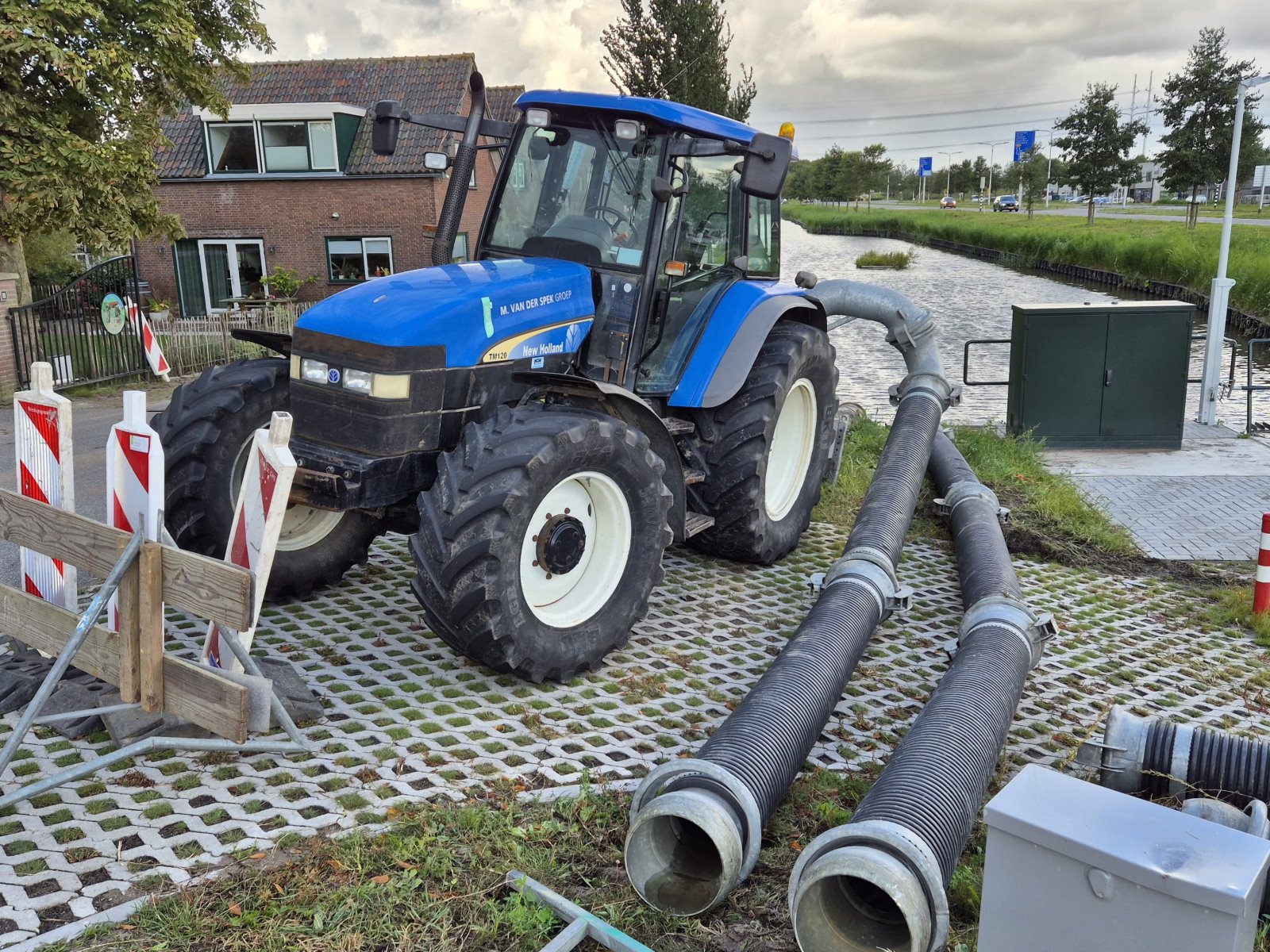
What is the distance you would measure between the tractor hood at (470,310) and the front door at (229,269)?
20.7 m

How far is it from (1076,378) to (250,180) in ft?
64.0

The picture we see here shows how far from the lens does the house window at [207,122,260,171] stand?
23734 millimetres

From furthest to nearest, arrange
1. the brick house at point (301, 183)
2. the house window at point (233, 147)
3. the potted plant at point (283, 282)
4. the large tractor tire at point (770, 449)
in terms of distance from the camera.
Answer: the house window at point (233, 147), the brick house at point (301, 183), the potted plant at point (283, 282), the large tractor tire at point (770, 449)

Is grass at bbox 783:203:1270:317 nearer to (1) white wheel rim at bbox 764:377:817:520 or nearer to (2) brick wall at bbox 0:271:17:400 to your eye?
(1) white wheel rim at bbox 764:377:817:520

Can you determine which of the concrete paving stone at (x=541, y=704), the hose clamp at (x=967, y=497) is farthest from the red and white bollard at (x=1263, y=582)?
the hose clamp at (x=967, y=497)

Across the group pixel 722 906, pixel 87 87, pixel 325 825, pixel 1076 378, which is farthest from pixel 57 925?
pixel 87 87

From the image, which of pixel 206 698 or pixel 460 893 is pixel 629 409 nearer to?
pixel 206 698

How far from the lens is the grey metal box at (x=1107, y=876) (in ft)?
7.47

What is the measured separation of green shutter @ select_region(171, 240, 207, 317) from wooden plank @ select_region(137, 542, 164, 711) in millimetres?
22423

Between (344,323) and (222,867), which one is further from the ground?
(344,323)

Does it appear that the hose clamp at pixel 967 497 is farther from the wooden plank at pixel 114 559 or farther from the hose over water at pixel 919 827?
the wooden plank at pixel 114 559

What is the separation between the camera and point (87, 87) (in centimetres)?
1327

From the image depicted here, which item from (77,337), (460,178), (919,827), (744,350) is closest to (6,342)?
(77,337)

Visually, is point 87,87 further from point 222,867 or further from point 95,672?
point 222,867
